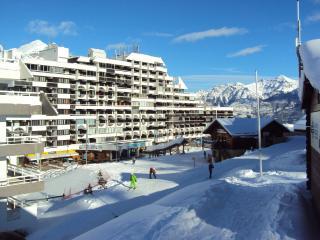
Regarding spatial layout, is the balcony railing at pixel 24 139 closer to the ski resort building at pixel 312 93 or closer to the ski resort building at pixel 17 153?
the ski resort building at pixel 17 153

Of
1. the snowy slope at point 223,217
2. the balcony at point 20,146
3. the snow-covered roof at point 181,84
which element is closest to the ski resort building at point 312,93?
the snowy slope at point 223,217

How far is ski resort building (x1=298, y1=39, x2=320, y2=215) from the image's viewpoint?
34.3ft

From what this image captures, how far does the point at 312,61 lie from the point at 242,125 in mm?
47028

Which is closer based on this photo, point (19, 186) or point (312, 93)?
point (312, 93)

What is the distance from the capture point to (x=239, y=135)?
2142 inches

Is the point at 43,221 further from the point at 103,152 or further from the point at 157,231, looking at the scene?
the point at 103,152

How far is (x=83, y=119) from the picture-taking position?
88.1 metres

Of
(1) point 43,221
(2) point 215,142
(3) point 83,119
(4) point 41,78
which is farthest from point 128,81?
(1) point 43,221

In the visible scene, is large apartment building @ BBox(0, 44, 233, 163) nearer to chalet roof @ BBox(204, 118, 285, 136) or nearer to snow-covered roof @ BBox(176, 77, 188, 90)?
snow-covered roof @ BBox(176, 77, 188, 90)

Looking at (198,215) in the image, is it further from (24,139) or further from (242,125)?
(242,125)

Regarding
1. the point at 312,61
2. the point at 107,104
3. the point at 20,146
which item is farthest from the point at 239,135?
the point at 107,104

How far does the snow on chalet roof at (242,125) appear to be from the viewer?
55062 millimetres

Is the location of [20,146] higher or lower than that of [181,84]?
lower

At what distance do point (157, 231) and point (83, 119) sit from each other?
75.4 metres
